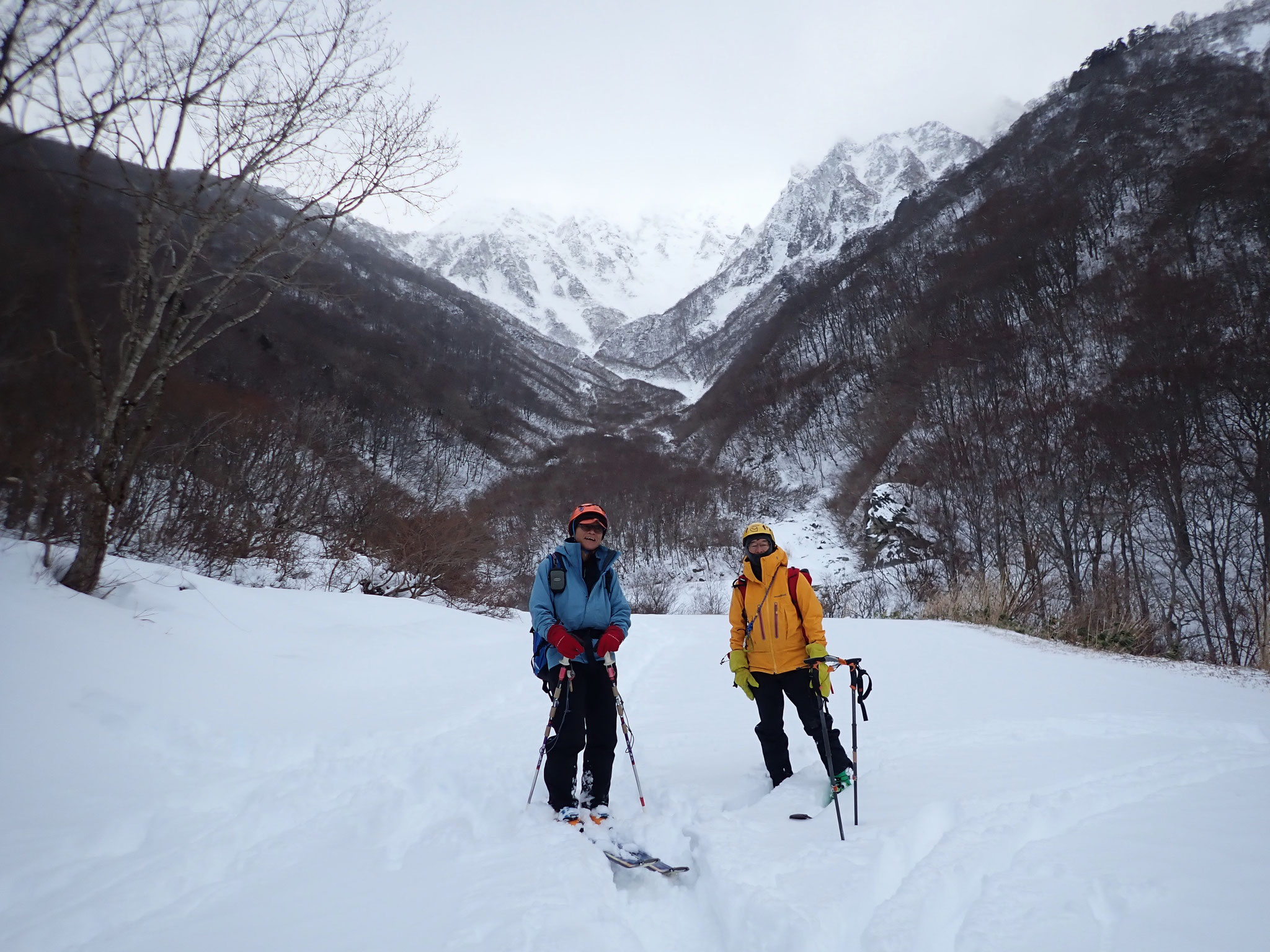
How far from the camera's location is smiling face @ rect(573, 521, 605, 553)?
10.9 feet

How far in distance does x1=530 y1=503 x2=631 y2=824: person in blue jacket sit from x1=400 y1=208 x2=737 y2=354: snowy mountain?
404 feet

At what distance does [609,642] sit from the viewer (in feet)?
10.3

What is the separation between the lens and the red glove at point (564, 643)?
304 centimetres

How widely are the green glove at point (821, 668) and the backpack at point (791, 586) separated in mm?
182

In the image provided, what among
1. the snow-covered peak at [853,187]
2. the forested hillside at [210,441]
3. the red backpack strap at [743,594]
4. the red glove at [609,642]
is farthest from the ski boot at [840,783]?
the snow-covered peak at [853,187]

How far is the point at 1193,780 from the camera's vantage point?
10.3ft

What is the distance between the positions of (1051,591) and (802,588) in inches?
551

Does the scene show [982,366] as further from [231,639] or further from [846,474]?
[231,639]

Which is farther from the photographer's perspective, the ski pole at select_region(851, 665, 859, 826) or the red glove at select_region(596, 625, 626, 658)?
the red glove at select_region(596, 625, 626, 658)

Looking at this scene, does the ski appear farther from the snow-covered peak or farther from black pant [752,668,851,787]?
the snow-covered peak

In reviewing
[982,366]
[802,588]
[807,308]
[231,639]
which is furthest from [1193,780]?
[807,308]

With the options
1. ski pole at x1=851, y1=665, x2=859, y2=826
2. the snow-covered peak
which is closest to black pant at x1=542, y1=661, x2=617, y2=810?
ski pole at x1=851, y1=665, x2=859, y2=826

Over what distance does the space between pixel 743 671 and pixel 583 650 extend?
42.0 inches

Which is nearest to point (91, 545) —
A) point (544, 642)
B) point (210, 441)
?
point (544, 642)
